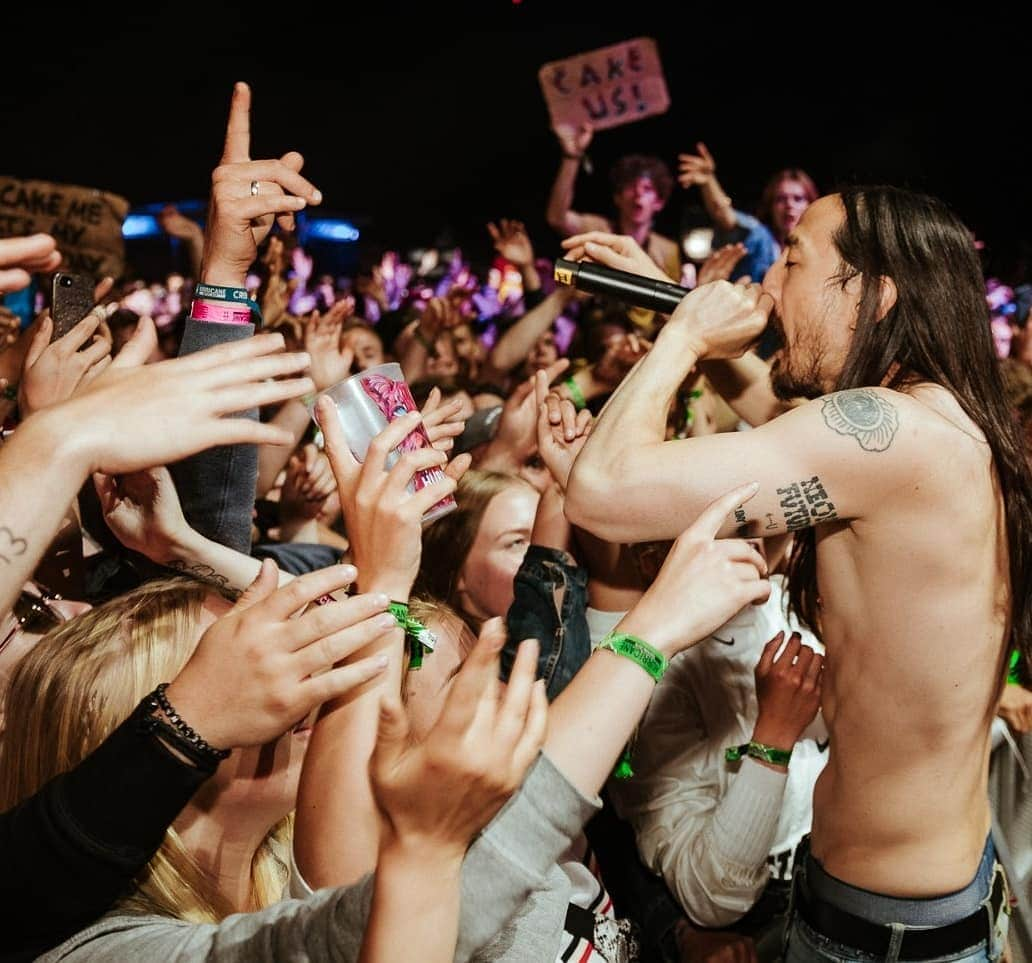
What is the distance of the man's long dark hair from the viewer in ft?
5.68

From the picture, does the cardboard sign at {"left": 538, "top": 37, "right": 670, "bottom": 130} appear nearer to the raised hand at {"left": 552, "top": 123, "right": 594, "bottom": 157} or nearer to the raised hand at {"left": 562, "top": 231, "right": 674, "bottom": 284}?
the raised hand at {"left": 552, "top": 123, "right": 594, "bottom": 157}

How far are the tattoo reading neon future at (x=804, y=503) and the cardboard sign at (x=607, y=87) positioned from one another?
540cm

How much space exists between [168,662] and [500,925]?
0.67 meters

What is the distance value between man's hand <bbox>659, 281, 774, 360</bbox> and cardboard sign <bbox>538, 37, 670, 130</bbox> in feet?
16.3

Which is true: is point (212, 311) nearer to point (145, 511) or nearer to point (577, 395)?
point (145, 511)

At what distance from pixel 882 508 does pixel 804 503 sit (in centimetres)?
15

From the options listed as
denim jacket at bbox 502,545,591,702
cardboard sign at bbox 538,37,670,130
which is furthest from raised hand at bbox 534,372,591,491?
cardboard sign at bbox 538,37,670,130

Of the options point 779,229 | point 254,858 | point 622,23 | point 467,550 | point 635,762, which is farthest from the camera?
point 622,23

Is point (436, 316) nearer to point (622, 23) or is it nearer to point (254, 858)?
point (254, 858)

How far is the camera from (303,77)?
12.9 meters

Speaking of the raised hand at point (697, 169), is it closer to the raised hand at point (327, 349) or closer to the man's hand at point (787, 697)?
the raised hand at point (327, 349)

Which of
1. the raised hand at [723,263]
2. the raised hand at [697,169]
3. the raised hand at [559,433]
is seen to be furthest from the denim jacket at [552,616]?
the raised hand at [697,169]

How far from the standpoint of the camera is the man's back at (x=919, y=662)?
1.61 m

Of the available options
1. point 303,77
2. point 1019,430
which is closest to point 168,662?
point 1019,430
